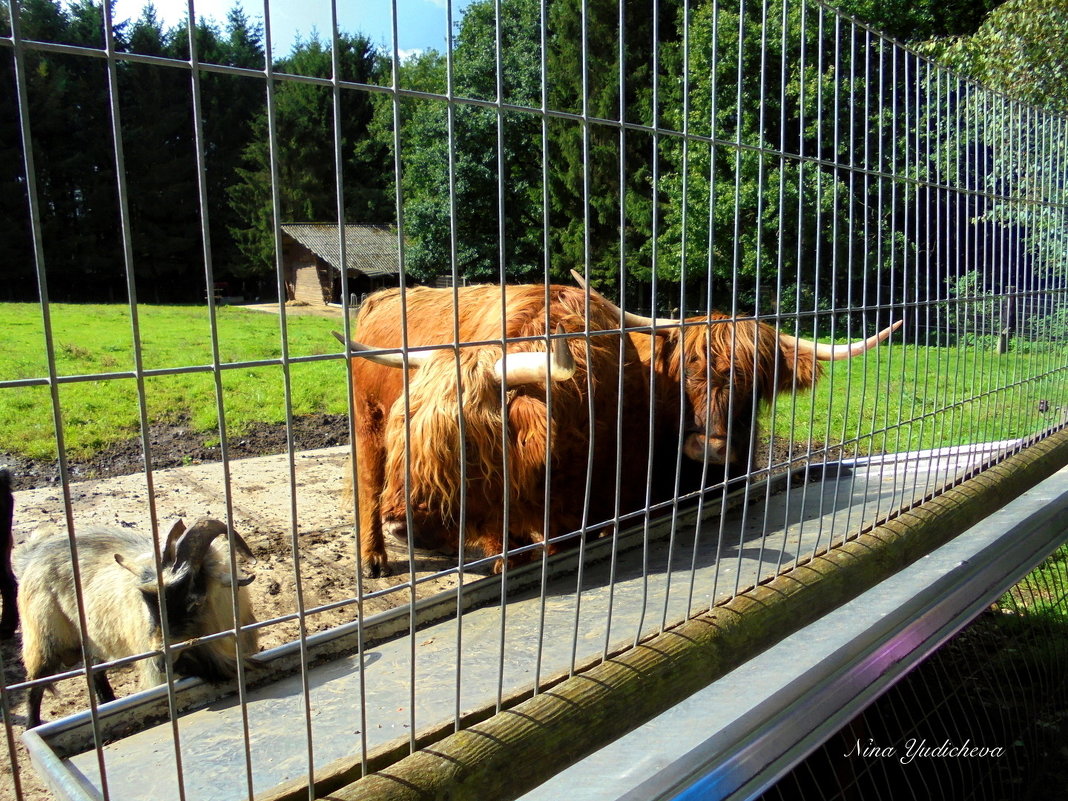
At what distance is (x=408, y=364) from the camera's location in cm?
252

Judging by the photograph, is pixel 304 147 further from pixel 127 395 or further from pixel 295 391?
pixel 295 391

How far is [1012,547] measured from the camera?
2432mm

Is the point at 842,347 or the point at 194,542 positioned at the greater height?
the point at 842,347

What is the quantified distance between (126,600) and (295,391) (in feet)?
21.6

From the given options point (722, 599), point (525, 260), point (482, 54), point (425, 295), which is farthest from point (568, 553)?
point (525, 260)

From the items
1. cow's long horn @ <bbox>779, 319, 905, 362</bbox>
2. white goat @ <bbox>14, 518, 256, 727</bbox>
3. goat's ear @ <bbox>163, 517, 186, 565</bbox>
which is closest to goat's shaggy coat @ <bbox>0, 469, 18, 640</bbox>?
white goat @ <bbox>14, 518, 256, 727</bbox>

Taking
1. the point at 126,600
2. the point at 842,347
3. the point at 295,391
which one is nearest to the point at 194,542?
the point at 126,600

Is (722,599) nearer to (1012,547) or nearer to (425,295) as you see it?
(1012,547)

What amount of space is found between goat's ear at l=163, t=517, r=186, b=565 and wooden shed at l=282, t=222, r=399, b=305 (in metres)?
1.00

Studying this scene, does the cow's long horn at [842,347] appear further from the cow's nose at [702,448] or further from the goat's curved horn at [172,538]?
the goat's curved horn at [172,538]

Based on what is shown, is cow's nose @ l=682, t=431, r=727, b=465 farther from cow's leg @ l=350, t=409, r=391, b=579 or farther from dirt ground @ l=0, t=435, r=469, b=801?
cow's leg @ l=350, t=409, r=391, b=579

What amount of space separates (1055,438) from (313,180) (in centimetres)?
493

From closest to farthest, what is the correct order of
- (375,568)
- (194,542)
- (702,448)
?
(194,542) → (702,448) → (375,568)

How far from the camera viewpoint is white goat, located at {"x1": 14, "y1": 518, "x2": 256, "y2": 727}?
9.55ft
